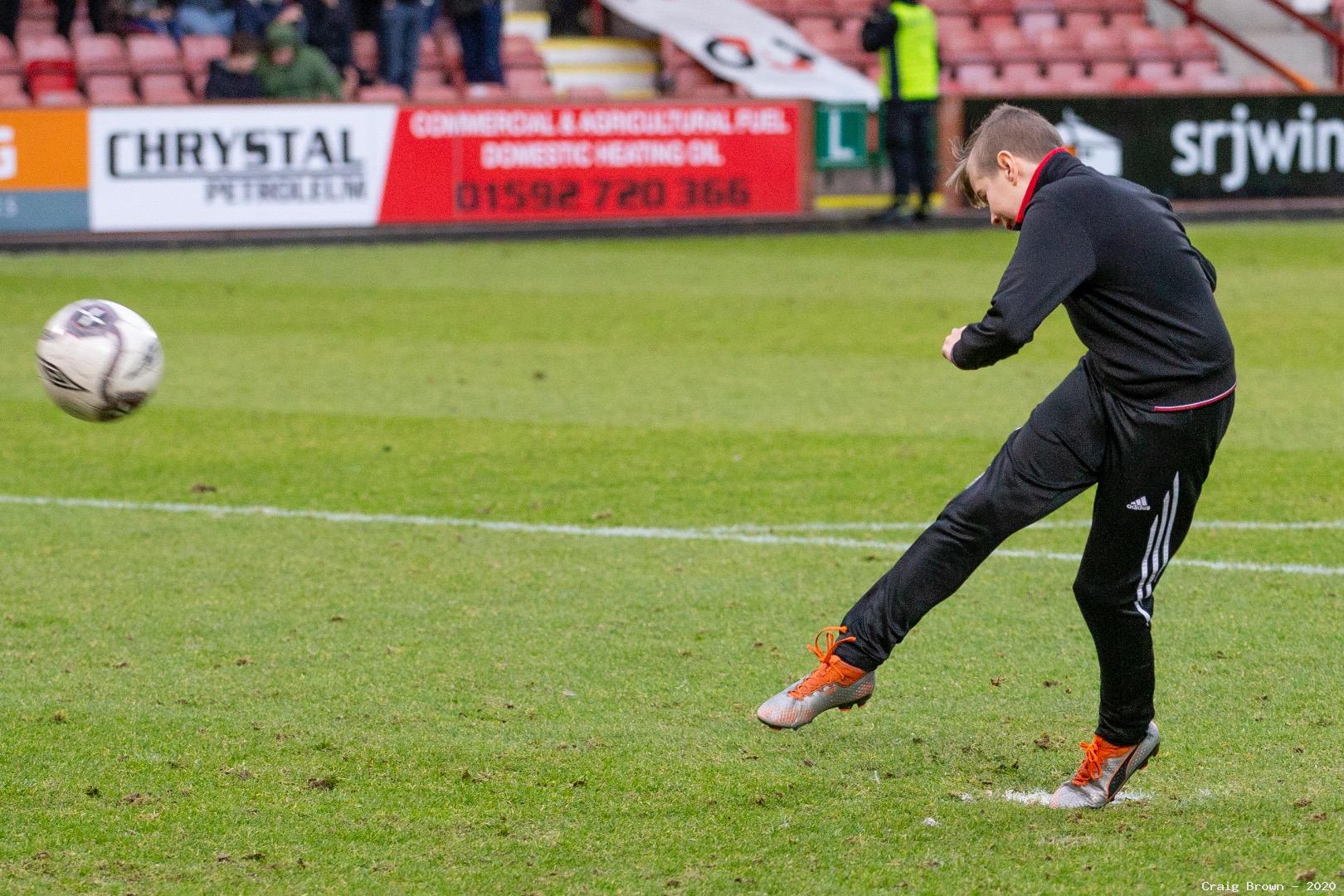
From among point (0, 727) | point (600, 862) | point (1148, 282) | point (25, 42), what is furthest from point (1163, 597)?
point (25, 42)

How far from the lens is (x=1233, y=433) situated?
965 cm

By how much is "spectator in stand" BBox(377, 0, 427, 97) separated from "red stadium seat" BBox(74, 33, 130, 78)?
2.92m

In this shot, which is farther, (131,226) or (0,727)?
(131,226)

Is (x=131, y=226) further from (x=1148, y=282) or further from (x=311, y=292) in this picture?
(x=1148, y=282)

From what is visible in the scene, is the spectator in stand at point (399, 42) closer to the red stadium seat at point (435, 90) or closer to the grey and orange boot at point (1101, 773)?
the red stadium seat at point (435, 90)

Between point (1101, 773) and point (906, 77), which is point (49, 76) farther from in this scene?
point (1101, 773)

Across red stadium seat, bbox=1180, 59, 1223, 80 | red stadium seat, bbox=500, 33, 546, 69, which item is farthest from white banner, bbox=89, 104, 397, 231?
red stadium seat, bbox=1180, 59, 1223, 80

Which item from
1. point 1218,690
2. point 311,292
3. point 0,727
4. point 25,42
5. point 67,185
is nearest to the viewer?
point 0,727

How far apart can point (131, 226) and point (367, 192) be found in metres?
2.36

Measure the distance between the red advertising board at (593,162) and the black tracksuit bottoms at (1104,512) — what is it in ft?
49.0

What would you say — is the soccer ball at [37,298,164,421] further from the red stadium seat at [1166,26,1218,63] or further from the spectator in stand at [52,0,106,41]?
the red stadium seat at [1166,26,1218,63]

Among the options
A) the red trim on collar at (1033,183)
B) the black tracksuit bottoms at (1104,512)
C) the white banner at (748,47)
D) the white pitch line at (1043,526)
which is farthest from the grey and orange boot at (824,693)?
the white banner at (748,47)

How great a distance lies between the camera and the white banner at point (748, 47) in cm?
2378

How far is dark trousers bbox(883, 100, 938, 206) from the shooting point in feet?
65.4
